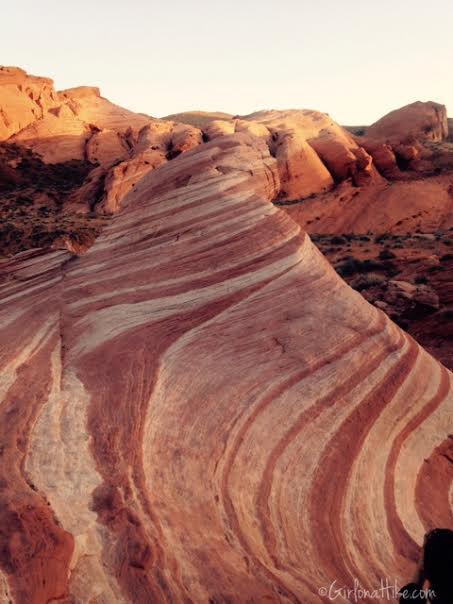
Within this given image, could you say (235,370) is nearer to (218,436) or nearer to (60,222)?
(218,436)

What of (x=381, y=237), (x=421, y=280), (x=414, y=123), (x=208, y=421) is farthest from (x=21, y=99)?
(x=208, y=421)

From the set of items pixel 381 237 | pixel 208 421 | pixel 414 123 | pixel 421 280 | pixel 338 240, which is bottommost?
pixel 421 280

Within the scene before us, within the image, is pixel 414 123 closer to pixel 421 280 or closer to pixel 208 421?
pixel 421 280

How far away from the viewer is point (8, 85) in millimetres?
50125

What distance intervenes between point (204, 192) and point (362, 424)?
507 centimetres

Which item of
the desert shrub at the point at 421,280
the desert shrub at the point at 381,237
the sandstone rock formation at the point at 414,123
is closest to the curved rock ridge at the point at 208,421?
the desert shrub at the point at 421,280

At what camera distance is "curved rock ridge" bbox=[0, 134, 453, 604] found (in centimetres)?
396

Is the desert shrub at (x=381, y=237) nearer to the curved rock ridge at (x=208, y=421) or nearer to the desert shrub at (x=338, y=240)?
the desert shrub at (x=338, y=240)

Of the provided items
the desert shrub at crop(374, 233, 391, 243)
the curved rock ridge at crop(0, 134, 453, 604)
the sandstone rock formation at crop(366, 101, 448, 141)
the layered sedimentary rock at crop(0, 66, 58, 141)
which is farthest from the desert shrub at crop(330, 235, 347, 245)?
the layered sedimentary rock at crop(0, 66, 58, 141)

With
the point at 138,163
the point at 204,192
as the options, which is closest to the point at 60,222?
the point at 138,163

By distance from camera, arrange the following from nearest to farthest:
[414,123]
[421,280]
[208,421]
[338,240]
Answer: [208,421]
[421,280]
[338,240]
[414,123]

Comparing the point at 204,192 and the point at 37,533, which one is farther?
the point at 204,192

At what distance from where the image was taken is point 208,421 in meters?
5.55

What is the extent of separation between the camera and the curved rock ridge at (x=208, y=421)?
3.96m
